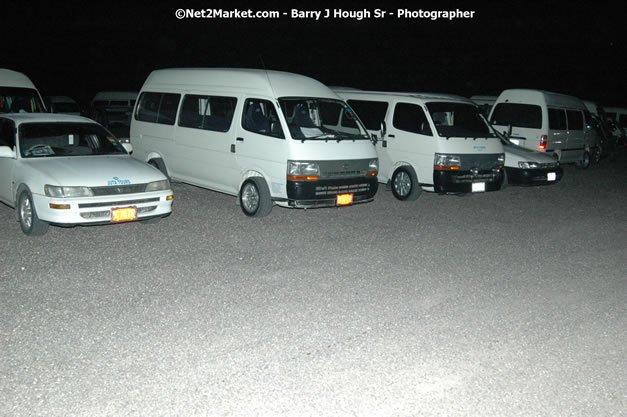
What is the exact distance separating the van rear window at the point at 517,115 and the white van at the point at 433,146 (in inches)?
147

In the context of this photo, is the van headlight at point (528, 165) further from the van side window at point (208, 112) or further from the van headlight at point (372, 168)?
the van side window at point (208, 112)

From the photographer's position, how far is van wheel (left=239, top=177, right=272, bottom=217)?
9594 millimetres


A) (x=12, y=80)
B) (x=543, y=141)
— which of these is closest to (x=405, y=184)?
(x=543, y=141)

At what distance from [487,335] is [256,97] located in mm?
5991

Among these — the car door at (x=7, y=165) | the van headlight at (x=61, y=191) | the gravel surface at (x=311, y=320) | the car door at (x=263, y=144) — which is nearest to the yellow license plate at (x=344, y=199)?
the gravel surface at (x=311, y=320)

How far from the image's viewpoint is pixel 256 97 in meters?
9.81

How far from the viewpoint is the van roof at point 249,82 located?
981 cm

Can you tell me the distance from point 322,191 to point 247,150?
1.45 meters

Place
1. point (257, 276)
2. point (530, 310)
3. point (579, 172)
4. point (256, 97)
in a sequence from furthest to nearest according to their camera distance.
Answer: point (579, 172) → point (256, 97) → point (257, 276) → point (530, 310)

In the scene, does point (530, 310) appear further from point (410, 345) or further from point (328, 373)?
point (328, 373)

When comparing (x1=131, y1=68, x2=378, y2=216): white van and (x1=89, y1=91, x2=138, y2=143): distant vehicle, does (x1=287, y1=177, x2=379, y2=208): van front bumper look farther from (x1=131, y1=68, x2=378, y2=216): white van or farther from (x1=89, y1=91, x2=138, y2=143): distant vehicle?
(x1=89, y1=91, x2=138, y2=143): distant vehicle

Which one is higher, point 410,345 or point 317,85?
point 317,85

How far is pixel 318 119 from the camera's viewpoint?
34.9 ft

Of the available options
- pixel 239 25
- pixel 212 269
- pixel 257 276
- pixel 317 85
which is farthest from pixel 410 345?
pixel 239 25
